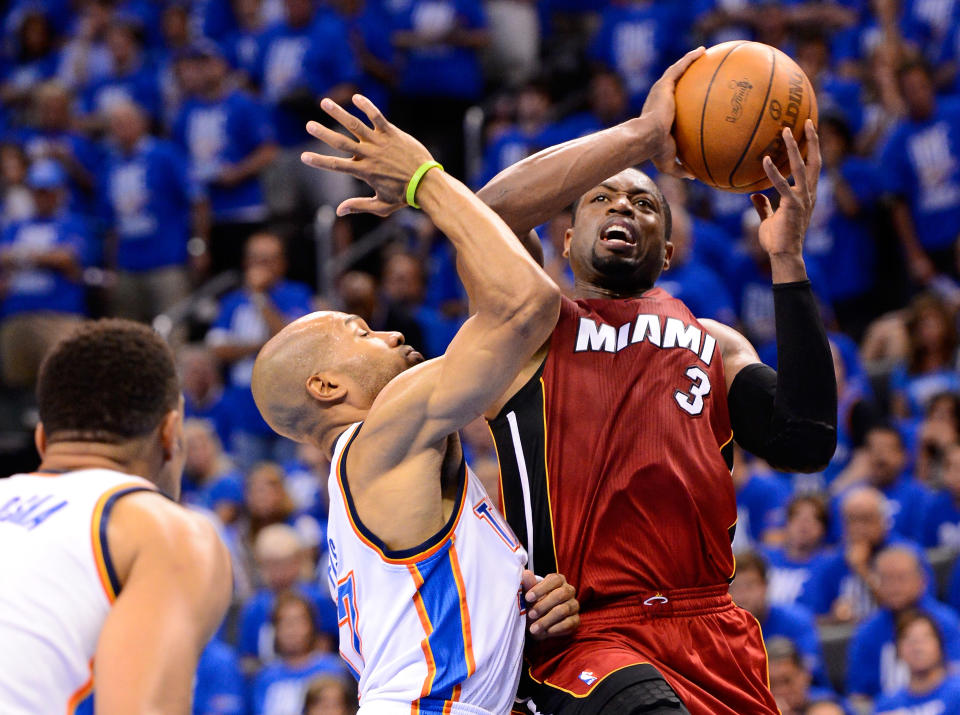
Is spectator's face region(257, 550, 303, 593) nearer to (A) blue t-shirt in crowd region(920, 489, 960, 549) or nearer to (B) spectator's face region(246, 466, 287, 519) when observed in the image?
(B) spectator's face region(246, 466, 287, 519)

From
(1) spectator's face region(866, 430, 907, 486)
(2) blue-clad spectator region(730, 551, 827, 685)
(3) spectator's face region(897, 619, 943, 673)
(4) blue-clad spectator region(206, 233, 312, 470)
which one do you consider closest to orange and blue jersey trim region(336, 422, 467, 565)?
(2) blue-clad spectator region(730, 551, 827, 685)

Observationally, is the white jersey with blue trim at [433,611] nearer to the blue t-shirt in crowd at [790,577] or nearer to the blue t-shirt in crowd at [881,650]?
the blue t-shirt in crowd at [881,650]

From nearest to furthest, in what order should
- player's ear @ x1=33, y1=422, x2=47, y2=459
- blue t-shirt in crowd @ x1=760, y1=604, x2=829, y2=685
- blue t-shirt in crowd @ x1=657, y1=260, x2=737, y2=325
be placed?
player's ear @ x1=33, y1=422, x2=47, y2=459, blue t-shirt in crowd @ x1=760, y1=604, x2=829, y2=685, blue t-shirt in crowd @ x1=657, y1=260, x2=737, y2=325

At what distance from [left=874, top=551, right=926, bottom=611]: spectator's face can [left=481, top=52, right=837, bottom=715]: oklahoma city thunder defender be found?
3416 mm

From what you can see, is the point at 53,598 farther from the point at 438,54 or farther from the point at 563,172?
the point at 438,54

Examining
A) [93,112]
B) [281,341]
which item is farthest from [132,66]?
[281,341]

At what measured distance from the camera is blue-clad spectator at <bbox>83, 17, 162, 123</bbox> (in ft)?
46.1

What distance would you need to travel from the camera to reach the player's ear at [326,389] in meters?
3.87

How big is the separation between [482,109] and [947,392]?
6235 millimetres

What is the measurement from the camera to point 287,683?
26.3 ft

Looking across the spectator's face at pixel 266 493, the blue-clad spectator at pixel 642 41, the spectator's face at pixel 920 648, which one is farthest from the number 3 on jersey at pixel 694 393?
the blue-clad spectator at pixel 642 41

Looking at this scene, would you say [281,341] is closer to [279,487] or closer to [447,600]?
[447,600]

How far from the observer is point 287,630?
8078 millimetres

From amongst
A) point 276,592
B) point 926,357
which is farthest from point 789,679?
point 276,592
